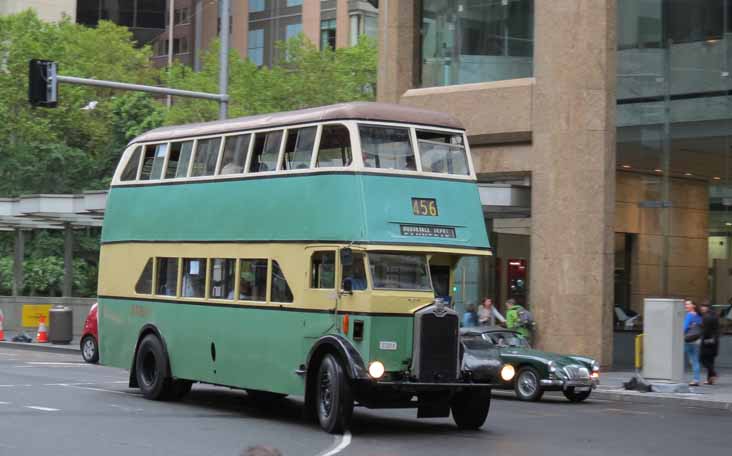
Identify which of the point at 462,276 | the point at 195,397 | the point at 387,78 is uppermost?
the point at 387,78

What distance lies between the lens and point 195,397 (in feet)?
71.4

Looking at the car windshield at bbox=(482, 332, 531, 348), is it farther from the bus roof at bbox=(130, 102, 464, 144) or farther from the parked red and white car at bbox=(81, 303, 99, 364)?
the parked red and white car at bbox=(81, 303, 99, 364)

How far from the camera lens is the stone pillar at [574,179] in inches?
1201

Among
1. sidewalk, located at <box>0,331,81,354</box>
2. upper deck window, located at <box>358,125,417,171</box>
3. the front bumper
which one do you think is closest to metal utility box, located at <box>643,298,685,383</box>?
the front bumper

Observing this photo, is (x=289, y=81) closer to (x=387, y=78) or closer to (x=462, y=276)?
(x=387, y=78)

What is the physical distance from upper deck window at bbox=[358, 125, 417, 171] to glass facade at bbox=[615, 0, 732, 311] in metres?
15.6

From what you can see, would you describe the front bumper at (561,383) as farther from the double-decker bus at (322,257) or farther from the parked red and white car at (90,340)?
the parked red and white car at (90,340)

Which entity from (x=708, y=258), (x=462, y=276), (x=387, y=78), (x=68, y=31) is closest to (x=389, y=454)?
(x=462, y=276)

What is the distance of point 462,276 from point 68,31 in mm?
51538

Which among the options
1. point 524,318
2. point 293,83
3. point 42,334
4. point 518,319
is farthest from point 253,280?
point 293,83

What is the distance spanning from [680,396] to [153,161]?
35.4 feet

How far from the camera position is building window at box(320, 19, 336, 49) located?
78812mm

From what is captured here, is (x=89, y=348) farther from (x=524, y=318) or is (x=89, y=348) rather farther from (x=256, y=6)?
(x=256, y=6)

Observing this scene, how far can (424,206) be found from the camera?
1698cm
